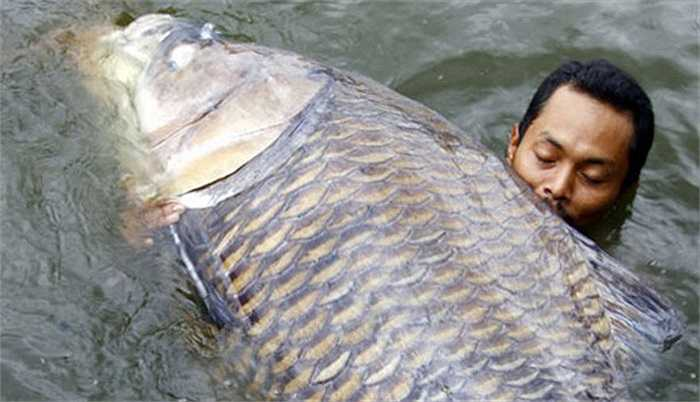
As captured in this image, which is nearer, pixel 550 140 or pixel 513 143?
pixel 550 140

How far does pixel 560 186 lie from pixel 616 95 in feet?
1.43

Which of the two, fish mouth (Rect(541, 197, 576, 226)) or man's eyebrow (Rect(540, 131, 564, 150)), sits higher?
man's eyebrow (Rect(540, 131, 564, 150))

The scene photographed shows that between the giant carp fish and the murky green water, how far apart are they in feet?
1.08

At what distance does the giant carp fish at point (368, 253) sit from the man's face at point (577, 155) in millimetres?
987

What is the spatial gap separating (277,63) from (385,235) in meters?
0.82

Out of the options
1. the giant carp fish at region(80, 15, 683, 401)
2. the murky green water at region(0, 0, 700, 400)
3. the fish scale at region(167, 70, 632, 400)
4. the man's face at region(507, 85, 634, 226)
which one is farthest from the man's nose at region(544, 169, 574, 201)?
the fish scale at region(167, 70, 632, 400)

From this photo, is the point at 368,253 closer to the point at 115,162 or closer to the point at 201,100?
the point at 201,100

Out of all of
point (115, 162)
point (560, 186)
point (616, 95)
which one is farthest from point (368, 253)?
point (616, 95)

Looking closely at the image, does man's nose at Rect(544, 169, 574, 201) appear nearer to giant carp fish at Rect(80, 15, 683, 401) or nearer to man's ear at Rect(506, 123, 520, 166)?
man's ear at Rect(506, 123, 520, 166)

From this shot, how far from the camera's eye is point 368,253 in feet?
8.59

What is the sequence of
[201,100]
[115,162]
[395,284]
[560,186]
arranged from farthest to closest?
[560,186]
[115,162]
[201,100]
[395,284]

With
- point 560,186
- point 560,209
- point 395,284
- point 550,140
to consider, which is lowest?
point 560,209

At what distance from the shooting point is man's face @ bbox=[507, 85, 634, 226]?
13.1 ft

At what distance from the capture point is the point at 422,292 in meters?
2.54
